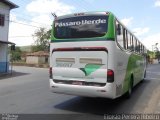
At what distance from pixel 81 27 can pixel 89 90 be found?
2.25m

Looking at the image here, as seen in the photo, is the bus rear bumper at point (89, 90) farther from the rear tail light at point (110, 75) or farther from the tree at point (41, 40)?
the tree at point (41, 40)

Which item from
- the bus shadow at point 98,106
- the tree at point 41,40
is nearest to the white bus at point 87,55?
the bus shadow at point 98,106

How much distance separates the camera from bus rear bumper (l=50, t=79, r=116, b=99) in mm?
9008

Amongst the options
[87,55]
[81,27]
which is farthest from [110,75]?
[81,27]

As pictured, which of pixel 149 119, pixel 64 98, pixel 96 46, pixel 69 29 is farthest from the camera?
pixel 64 98

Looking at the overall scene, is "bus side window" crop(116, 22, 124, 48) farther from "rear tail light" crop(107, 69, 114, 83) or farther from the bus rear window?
"rear tail light" crop(107, 69, 114, 83)

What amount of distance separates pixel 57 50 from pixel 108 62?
202 cm

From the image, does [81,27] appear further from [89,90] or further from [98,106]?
[98,106]

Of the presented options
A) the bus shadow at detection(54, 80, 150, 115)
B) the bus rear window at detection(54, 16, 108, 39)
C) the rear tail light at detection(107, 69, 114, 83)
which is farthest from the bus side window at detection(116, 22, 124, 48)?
the bus shadow at detection(54, 80, 150, 115)

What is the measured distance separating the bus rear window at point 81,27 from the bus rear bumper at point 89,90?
1744mm

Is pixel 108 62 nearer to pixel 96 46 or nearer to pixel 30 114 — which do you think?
pixel 96 46

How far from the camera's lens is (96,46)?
9203mm

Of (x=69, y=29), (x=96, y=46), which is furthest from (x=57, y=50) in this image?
(x=96, y=46)

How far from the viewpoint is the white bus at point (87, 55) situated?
9.09 m
